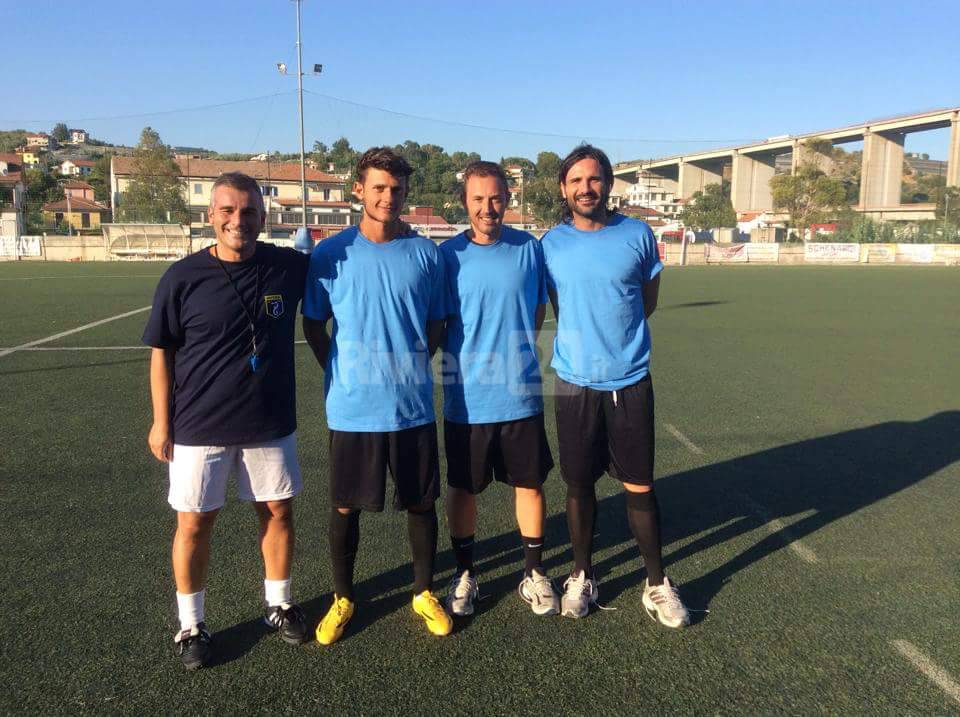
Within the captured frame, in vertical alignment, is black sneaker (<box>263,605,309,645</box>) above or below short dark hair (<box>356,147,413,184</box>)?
below

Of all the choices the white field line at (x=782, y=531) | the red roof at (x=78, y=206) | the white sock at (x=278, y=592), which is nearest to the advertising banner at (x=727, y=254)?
the white field line at (x=782, y=531)

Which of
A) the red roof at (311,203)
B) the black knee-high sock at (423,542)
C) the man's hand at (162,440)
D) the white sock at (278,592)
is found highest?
the red roof at (311,203)

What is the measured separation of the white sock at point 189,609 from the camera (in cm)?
273

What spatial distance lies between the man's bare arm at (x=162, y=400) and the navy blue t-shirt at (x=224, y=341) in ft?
0.08

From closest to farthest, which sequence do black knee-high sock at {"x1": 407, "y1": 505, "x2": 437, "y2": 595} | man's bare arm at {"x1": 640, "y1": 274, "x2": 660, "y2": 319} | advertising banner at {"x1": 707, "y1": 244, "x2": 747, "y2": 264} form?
1. black knee-high sock at {"x1": 407, "y1": 505, "x2": 437, "y2": 595}
2. man's bare arm at {"x1": 640, "y1": 274, "x2": 660, "y2": 319}
3. advertising banner at {"x1": 707, "y1": 244, "x2": 747, "y2": 264}

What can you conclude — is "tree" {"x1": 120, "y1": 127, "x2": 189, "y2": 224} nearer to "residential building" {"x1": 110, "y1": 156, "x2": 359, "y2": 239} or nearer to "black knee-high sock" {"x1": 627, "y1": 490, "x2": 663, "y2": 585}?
"residential building" {"x1": 110, "y1": 156, "x2": 359, "y2": 239}

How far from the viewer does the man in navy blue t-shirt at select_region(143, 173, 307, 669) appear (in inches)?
102

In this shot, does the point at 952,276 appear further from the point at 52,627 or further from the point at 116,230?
the point at 116,230

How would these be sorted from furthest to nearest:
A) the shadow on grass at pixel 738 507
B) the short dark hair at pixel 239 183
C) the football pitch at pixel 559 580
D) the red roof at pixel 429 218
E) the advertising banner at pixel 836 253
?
the red roof at pixel 429 218, the advertising banner at pixel 836 253, the shadow on grass at pixel 738 507, the short dark hair at pixel 239 183, the football pitch at pixel 559 580

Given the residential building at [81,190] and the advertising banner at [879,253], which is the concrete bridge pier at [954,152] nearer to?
the advertising banner at [879,253]

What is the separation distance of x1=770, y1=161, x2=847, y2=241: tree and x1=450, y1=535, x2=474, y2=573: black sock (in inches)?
2428

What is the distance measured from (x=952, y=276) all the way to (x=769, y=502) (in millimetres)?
28920

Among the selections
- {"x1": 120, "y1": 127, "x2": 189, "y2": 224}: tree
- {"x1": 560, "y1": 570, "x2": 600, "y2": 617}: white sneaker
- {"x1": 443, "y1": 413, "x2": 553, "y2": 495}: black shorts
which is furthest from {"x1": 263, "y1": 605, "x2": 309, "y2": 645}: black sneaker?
{"x1": 120, "y1": 127, "x2": 189, "y2": 224}: tree

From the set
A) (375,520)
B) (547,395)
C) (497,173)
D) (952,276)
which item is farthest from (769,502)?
(952,276)
